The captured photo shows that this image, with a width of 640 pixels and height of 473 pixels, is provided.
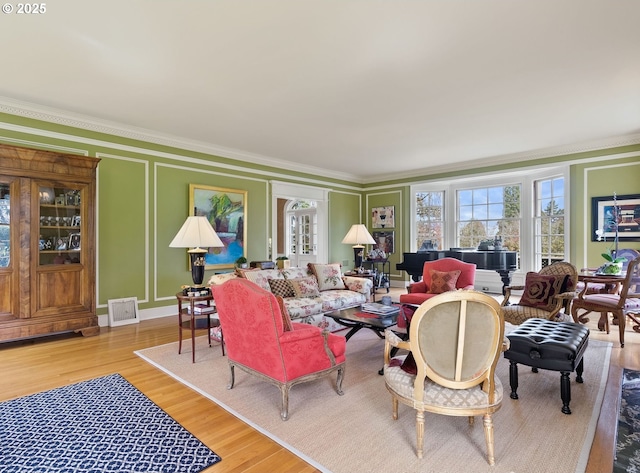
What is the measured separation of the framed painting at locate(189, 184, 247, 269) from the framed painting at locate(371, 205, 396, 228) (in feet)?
13.1

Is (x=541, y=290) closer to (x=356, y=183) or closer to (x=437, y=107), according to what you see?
(x=437, y=107)

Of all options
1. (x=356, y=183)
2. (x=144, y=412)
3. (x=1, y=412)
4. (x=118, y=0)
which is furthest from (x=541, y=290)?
(x=356, y=183)

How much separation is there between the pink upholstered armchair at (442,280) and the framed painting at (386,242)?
358 cm

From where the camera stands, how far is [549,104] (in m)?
4.36

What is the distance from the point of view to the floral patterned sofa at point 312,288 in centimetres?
436

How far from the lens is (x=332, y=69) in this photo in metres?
3.43

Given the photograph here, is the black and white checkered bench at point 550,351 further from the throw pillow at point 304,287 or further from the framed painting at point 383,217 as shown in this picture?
the framed painting at point 383,217

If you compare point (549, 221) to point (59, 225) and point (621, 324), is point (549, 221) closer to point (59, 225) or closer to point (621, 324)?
point (621, 324)

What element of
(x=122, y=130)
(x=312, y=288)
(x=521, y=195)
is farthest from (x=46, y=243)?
(x=521, y=195)

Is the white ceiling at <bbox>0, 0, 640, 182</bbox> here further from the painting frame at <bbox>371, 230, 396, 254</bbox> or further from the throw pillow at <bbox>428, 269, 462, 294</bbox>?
the painting frame at <bbox>371, 230, 396, 254</bbox>

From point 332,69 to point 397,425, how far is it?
318cm

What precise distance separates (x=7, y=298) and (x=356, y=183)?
24.7ft

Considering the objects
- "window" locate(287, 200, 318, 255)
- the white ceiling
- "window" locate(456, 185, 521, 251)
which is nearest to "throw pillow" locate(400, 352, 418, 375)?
the white ceiling

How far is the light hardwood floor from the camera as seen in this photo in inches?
78.8
